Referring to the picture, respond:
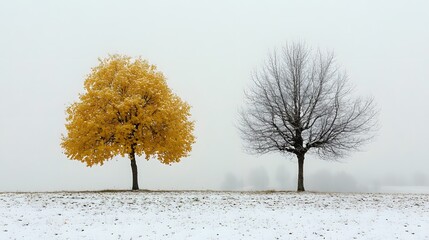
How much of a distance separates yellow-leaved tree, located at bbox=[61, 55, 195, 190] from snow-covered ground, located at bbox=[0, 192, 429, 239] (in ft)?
26.9

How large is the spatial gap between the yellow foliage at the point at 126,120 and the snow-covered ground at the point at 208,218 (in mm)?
8175

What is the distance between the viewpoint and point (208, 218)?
21.9m

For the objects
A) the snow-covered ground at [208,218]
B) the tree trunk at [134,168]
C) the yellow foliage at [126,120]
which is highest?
the yellow foliage at [126,120]

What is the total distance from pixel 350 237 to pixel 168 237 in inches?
304

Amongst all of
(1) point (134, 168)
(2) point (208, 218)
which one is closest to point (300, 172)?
(1) point (134, 168)

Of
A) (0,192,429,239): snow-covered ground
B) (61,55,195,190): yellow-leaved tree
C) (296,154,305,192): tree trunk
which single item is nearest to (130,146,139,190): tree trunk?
(61,55,195,190): yellow-leaved tree

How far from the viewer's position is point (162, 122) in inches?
1460

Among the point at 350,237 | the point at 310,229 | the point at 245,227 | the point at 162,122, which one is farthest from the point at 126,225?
the point at 162,122

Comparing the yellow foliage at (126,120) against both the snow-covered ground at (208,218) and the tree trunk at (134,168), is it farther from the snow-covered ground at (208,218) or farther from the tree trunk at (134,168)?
the snow-covered ground at (208,218)

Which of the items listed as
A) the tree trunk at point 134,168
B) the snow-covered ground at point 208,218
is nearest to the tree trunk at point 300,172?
the snow-covered ground at point 208,218

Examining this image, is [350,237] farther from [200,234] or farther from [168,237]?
[168,237]

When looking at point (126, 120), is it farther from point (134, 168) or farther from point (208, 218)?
point (208, 218)

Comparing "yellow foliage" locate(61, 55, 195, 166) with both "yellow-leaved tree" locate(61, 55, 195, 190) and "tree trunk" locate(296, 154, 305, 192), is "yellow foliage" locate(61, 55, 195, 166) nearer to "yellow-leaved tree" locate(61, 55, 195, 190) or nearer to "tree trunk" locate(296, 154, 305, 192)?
"yellow-leaved tree" locate(61, 55, 195, 190)

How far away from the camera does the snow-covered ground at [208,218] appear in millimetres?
19688
